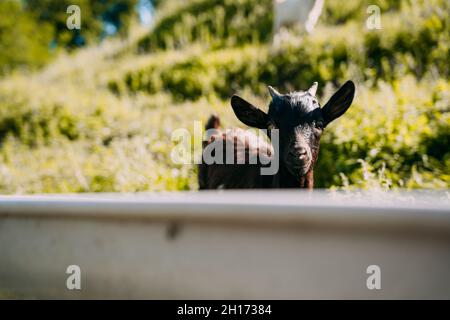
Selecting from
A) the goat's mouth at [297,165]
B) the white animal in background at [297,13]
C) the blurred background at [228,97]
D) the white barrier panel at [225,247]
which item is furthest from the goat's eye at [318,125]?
the white animal in background at [297,13]

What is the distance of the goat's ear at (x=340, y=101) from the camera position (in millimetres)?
3309

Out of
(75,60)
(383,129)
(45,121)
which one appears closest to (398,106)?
(383,129)

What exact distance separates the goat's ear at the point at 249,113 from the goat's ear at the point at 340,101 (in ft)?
1.40

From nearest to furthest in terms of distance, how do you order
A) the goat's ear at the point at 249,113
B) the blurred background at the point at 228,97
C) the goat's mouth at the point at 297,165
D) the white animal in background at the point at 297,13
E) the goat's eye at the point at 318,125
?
1. the goat's mouth at the point at 297,165
2. the goat's eye at the point at 318,125
3. the goat's ear at the point at 249,113
4. the blurred background at the point at 228,97
5. the white animal in background at the point at 297,13

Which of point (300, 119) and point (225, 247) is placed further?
point (300, 119)

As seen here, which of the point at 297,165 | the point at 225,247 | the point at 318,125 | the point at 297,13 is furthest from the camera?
the point at 297,13

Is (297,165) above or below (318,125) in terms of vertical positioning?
Answer: below

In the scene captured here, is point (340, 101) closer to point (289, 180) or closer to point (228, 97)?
point (289, 180)

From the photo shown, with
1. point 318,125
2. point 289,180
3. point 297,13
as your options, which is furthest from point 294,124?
point 297,13

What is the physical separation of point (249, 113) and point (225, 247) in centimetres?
148

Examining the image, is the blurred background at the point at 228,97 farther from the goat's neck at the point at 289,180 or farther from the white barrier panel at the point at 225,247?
the white barrier panel at the point at 225,247

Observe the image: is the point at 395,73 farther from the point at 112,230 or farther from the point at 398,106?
the point at 112,230

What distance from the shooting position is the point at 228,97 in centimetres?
934

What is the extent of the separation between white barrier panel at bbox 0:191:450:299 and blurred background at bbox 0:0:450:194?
6.30 ft
